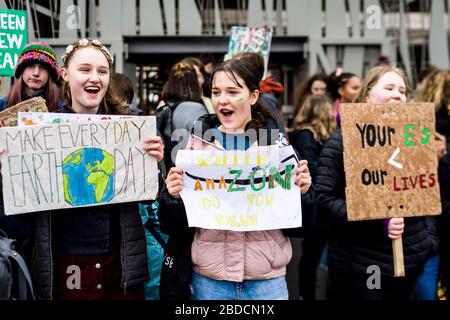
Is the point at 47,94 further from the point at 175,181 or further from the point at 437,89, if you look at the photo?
the point at 437,89

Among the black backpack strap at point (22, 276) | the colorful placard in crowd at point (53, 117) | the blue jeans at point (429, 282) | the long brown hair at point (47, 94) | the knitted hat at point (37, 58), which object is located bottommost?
the blue jeans at point (429, 282)

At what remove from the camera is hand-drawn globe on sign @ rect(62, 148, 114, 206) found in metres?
2.71

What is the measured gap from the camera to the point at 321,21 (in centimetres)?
680

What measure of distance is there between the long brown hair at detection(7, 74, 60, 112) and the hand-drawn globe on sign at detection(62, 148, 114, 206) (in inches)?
18.5

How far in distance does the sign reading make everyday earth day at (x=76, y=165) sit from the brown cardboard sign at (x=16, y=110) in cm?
16

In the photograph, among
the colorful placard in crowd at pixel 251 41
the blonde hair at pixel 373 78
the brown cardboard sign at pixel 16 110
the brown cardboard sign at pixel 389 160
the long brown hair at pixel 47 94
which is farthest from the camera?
the colorful placard in crowd at pixel 251 41

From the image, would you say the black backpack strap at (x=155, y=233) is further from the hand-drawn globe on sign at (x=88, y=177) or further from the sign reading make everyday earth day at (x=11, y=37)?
the sign reading make everyday earth day at (x=11, y=37)

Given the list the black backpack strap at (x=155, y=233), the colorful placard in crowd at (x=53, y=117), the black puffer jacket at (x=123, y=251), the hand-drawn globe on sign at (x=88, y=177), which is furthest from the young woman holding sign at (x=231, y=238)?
the black backpack strap at (x=155, y=233)

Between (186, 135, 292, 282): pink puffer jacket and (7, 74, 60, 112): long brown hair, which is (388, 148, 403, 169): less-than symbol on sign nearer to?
(186, 135, 292, 282): pink puffer jacket

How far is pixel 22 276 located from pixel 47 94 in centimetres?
104

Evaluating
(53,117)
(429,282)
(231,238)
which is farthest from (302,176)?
(429,282)

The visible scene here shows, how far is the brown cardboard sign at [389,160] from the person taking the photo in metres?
2.93

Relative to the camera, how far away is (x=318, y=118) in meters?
4.61

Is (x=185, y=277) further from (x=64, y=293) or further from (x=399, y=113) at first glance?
(x=399, y=113)
